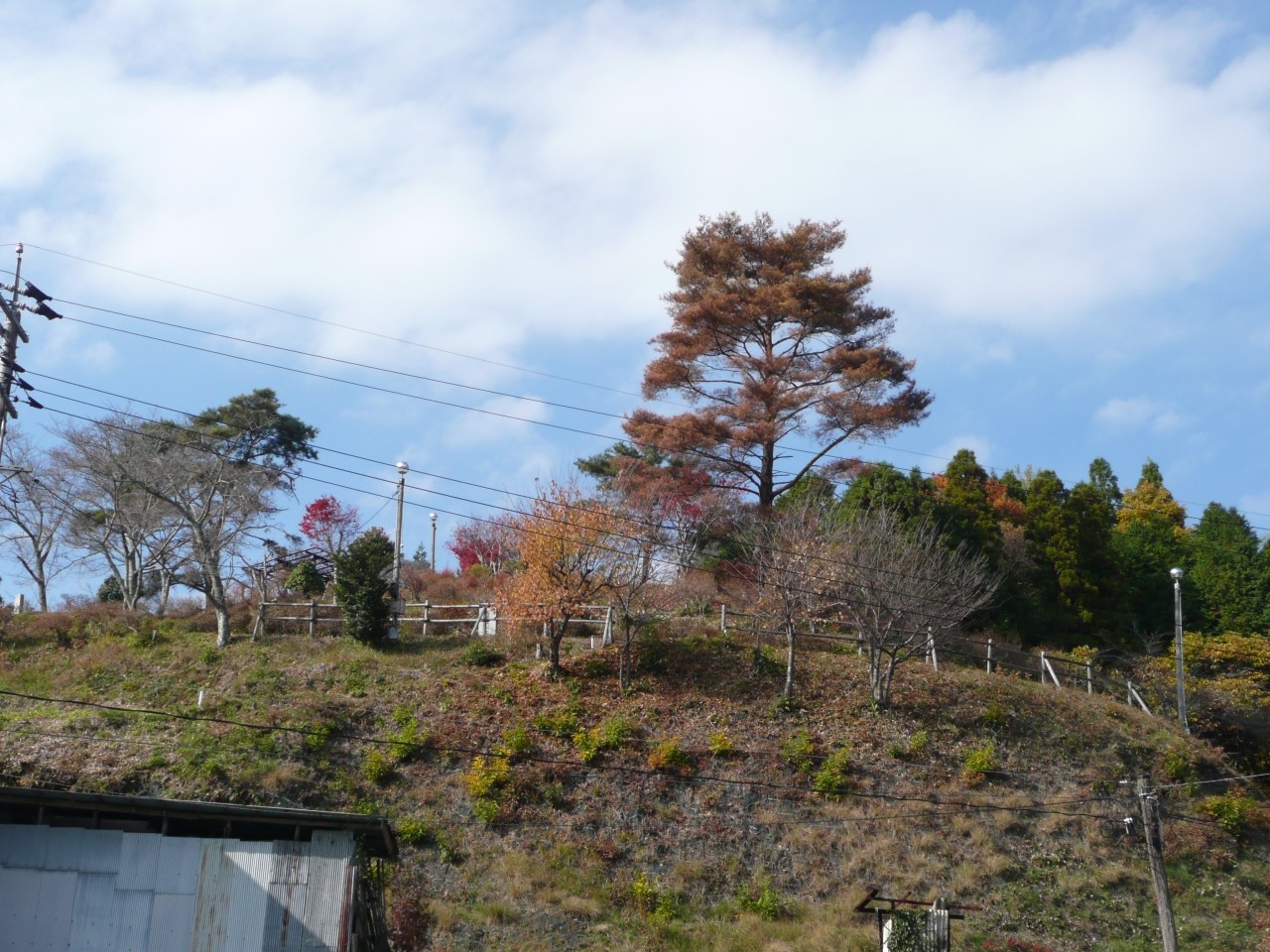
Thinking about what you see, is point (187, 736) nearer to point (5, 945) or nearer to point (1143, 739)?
point (5, 945)

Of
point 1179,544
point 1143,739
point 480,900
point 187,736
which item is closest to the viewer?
point 480,900

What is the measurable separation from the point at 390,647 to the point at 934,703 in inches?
655

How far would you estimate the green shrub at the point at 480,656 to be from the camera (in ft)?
122

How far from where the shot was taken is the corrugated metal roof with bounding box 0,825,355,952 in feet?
64.3

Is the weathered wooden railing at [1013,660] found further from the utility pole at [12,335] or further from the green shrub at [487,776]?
the utility pole at [12,335]

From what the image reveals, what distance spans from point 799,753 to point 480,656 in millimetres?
10362

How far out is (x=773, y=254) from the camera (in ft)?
155

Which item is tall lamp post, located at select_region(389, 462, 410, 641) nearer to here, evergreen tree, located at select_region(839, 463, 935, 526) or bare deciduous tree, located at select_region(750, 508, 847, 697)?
bare deciduous tree, located at select_region(750, 508, 847, 697)

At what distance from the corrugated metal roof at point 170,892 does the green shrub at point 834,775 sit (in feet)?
45.6

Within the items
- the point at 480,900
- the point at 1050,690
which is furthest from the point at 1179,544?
the point at 480,900

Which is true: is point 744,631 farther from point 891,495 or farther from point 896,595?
point 891,495

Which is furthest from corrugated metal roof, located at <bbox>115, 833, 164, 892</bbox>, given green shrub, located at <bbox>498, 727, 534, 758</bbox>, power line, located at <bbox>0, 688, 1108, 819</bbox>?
green shrub, located at <bbox>498, 727, 534, 758</bbox>

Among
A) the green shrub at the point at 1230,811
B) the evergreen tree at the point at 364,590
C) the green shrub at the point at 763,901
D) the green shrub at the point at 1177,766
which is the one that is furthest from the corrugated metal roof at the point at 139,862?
the green shrub at the point at 1177,766

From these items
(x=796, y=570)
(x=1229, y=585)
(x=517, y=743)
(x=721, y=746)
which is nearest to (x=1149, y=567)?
(x=1229, y=585)
